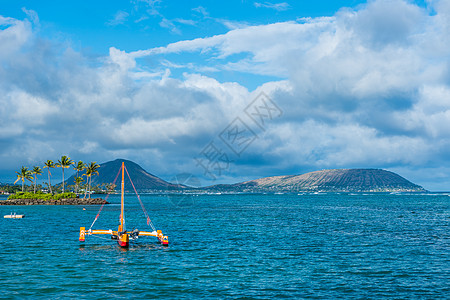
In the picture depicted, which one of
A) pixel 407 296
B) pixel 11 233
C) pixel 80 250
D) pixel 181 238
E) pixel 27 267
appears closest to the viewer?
pixel 407 296

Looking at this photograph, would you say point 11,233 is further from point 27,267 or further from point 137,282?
point 137,282

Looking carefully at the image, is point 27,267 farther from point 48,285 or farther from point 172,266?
point 172,266

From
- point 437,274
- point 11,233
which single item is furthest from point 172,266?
point 11,233

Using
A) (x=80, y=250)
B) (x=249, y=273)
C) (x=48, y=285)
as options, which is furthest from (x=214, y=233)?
(x=48, y=285)

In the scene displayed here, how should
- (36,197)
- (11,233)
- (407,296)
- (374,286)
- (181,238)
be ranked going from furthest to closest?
(36,197) → (11,233) → (181,238) → (374,286) → (407,296)

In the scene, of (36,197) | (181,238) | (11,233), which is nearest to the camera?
(181,238)

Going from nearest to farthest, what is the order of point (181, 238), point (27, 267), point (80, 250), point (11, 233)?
1. point (27, 267)
2. point (80, 250)
3. point (181, 238)
4. point (11, 233)

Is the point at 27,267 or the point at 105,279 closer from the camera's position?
the point at 105,279

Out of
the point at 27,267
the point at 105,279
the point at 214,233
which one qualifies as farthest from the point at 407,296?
the point at 214,233

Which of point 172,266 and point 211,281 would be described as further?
point 172,266

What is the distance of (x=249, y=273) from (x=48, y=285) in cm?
1649

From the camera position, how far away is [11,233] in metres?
65.6

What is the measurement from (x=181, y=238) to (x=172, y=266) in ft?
70.8

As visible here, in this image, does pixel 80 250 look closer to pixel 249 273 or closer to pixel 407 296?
pixel 249 273
